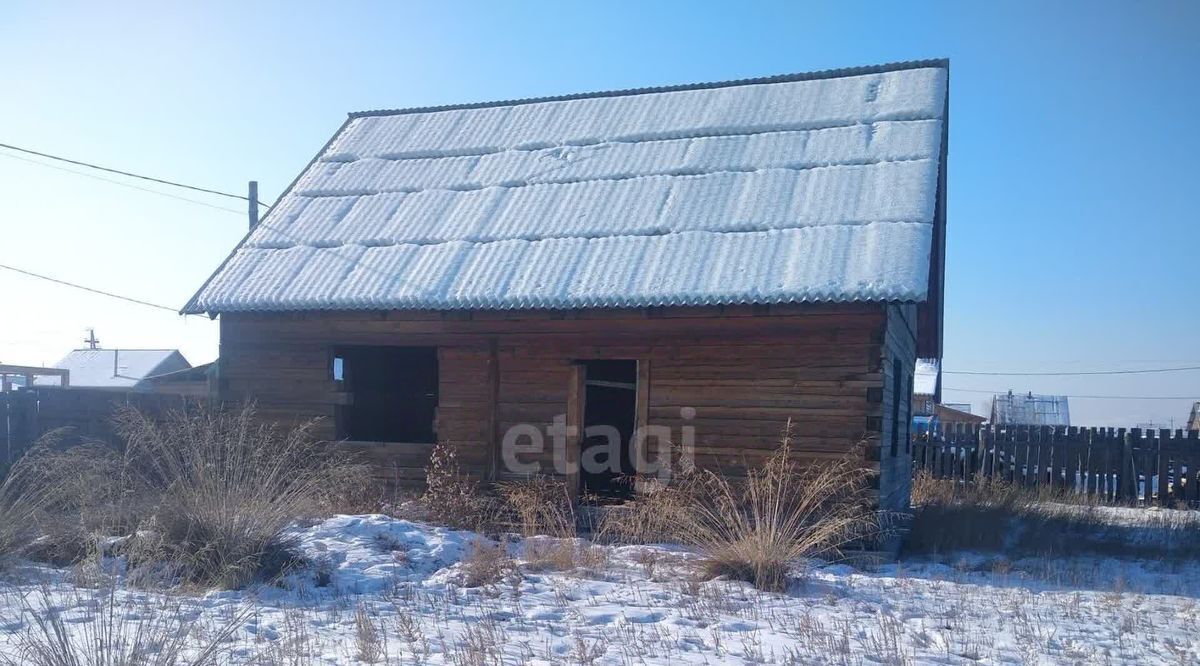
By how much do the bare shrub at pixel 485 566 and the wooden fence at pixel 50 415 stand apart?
7657 mm

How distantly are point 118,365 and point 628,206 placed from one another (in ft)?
142

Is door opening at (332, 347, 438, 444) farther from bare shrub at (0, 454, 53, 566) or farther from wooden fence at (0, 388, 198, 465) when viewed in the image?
bare shrub at (0, 454, 53, 566)

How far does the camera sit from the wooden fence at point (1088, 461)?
15234 mm

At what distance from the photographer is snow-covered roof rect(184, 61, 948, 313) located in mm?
9844

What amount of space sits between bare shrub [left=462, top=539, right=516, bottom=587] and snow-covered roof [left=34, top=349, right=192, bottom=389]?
43553mm

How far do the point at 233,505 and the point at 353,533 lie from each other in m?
1.51

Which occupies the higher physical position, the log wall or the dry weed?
the log wall

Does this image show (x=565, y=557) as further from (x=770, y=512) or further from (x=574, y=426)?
(x=574, y=426)

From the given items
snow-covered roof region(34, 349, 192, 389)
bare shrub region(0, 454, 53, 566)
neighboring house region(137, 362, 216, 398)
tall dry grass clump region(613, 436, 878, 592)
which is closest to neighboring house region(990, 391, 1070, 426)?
neighboring house region(137, 362, 216, 398)

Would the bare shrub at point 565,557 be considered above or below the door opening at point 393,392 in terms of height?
below

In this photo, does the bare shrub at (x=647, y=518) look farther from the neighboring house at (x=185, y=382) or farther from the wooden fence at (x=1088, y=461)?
the neighboring house at (x=185, y=382)

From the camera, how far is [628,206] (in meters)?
11.6

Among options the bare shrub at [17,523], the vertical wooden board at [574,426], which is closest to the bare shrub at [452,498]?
the vertical wooden board at [574,426]

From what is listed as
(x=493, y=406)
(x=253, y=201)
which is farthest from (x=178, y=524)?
(x=253, y=201)
